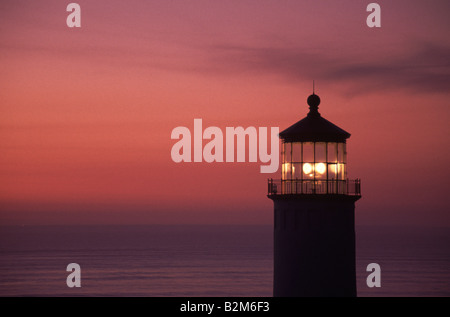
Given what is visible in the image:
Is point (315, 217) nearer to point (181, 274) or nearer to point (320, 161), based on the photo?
point (320, 161)

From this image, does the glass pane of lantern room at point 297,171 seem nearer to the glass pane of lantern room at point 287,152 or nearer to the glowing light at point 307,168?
the glowing light at point 307,168

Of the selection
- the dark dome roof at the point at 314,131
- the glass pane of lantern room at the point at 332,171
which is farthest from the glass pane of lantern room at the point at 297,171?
the glass pane of lantern room at the point at 332,171

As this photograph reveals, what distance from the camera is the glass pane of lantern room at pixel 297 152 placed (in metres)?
21.3

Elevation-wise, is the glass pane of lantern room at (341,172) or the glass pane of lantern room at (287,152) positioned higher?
the glass pane of lantern room at (287,152)

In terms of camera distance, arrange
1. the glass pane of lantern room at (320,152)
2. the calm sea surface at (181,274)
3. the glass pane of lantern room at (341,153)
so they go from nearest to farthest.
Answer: the glass pane of lantern room at (320,152)
the glass pane of lantern room at (341,153)
the calm sea surface at (181,274)

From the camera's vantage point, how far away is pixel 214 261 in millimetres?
139500

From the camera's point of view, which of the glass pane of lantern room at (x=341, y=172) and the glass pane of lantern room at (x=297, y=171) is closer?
the glass pane of lantern room at (x=297, y=171)

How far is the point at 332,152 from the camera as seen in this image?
69.7 feet

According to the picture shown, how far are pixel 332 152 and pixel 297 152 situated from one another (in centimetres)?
106

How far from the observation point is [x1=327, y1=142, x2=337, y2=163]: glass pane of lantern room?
69.5 feet

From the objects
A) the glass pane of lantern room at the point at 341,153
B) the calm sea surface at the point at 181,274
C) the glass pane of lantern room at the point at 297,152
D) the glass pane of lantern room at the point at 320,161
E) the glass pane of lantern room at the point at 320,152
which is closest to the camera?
the glass pane of lantern room at the point at 320,161

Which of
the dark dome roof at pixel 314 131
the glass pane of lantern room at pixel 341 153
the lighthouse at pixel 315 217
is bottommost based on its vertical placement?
the lighthouse at pixel 315 217
